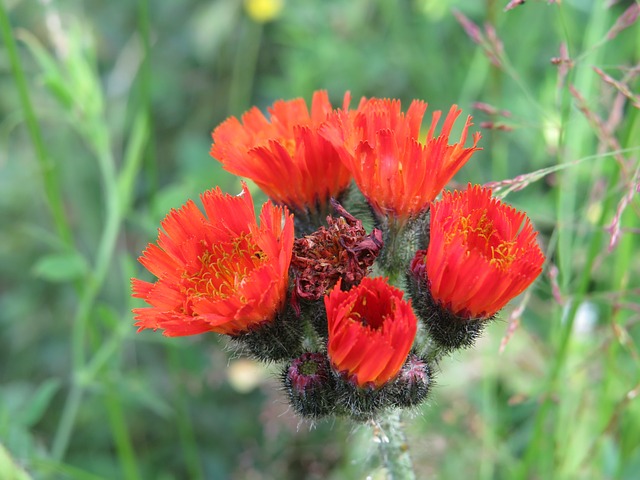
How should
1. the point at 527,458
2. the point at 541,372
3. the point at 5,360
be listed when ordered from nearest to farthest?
Answer: the point at 527,458, the point at 541,372, the point at 5,360

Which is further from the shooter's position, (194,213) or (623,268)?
(623,268)

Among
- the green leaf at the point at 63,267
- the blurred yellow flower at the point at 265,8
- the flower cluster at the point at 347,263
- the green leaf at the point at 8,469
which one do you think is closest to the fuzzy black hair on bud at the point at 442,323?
the flower cluster at the point at 347,263

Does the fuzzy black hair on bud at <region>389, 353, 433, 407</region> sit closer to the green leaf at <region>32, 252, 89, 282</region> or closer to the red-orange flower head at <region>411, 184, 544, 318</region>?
the red-orange flower head at <region>411, 184, 544, 318</region>

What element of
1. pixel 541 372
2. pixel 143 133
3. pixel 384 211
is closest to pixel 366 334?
pixel 384 211

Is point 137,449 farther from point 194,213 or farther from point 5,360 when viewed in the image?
point 194,213

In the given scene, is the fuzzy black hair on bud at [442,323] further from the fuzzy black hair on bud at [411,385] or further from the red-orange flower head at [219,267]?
the red-orange flower head at [219,267]

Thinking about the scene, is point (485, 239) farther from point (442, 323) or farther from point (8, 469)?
point (8, 469)
